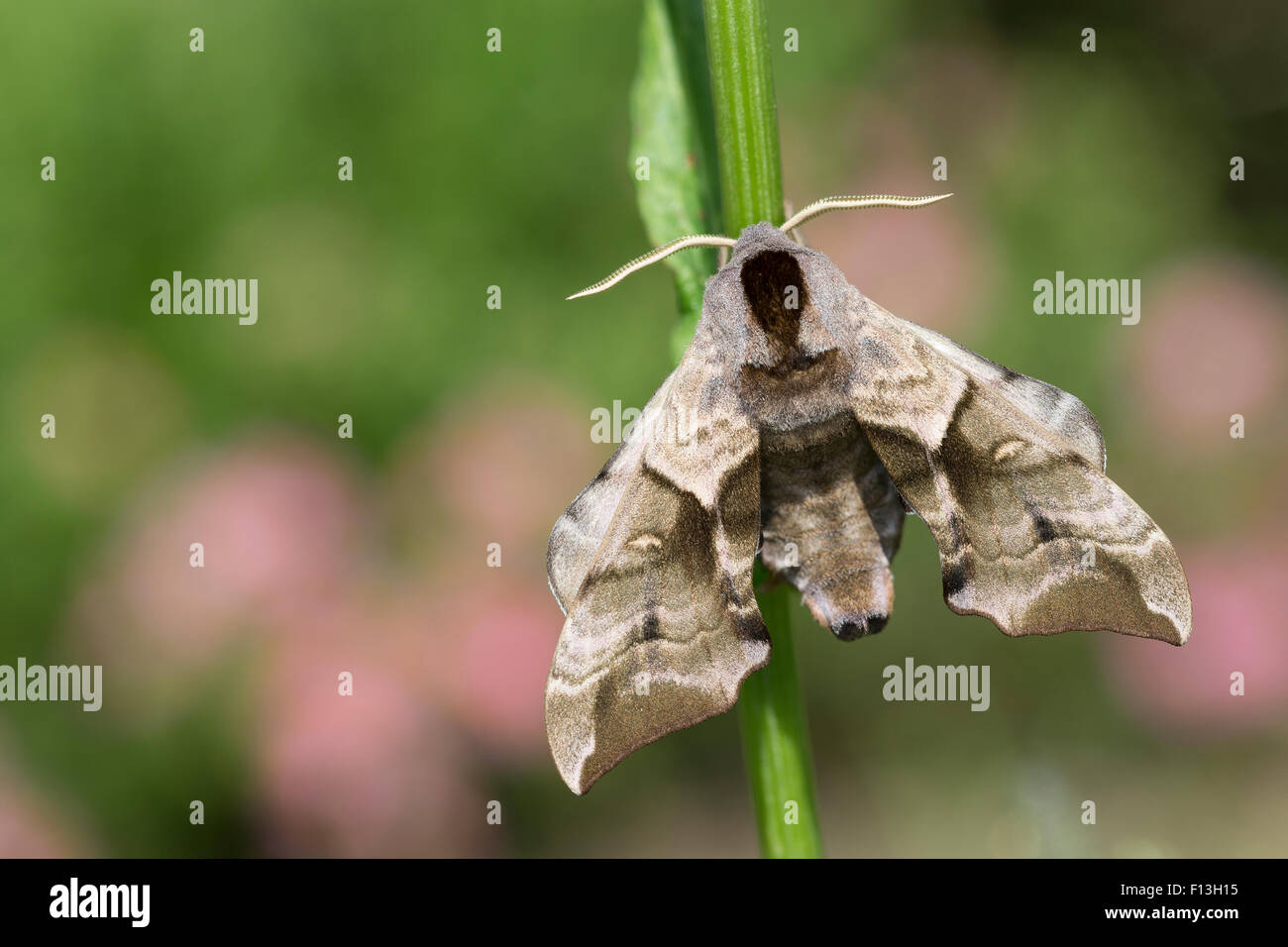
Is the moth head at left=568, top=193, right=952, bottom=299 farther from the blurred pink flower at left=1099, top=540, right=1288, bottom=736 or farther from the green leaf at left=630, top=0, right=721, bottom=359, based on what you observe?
the blurred pink flower at left=1099, top=540, right=1288, bottom=736

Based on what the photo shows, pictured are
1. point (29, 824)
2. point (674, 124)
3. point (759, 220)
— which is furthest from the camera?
point (29, 824)

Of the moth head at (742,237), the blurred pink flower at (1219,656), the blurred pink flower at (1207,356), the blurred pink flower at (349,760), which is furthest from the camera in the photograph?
the blurred pink flower at (1207,356)

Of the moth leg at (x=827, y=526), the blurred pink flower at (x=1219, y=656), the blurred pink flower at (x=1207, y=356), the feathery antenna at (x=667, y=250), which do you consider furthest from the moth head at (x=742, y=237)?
the blurred pink flower at (x=1207, y=356)

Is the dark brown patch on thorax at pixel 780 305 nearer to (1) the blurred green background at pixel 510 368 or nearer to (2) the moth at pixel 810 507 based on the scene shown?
(2) the moth at pixel 810 507

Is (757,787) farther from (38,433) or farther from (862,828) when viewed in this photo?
(38,433)

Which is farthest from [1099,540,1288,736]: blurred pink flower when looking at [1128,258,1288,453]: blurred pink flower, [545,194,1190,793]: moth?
[545,194,1190,793]: moth

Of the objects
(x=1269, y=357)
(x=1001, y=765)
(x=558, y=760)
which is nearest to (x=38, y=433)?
(x=558, y=760)

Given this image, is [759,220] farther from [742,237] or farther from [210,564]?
[210,564]

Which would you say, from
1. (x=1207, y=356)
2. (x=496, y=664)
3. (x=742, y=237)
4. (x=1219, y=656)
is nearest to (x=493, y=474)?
(x=496, y=664)
